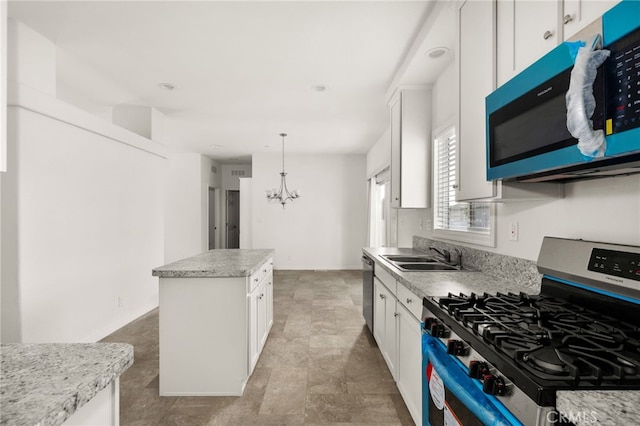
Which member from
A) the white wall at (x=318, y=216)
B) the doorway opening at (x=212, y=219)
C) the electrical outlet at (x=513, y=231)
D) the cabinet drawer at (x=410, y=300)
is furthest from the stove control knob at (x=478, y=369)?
the doorway opening at (x=212, y=219)

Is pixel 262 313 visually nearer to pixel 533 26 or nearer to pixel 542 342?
pixel 542 342

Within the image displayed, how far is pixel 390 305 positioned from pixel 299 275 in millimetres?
4514

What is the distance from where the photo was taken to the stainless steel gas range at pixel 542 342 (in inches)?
30.0

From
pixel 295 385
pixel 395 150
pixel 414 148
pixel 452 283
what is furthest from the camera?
pixel 395 150

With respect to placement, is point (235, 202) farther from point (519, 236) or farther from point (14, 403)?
point (14, 403)

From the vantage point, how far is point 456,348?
45.7 inches

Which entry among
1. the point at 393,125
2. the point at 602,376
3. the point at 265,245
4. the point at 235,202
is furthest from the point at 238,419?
the point at 235,202

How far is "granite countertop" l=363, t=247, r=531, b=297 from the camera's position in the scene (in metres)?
1.68

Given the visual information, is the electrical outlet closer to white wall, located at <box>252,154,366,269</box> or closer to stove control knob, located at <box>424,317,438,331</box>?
stove control knob, located at <box>424,317,438,331</box>

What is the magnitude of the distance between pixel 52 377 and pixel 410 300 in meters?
1.64

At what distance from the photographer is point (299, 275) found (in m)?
6.75

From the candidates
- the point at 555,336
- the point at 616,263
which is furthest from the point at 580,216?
the point at 555,336

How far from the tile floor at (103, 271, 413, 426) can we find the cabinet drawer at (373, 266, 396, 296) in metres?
0.75

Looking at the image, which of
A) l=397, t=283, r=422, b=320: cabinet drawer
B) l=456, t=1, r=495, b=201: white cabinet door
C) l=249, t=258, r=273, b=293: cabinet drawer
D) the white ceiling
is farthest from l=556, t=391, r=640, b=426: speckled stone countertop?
the white ceiling
